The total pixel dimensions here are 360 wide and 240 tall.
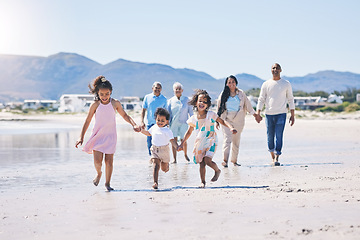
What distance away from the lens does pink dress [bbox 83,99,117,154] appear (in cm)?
701

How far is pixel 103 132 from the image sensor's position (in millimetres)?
7031

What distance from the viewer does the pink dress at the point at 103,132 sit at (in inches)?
276

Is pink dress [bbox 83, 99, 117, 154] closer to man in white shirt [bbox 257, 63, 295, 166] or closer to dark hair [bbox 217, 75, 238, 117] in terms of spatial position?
dark hair [bbox 217, 75, 238, 117]

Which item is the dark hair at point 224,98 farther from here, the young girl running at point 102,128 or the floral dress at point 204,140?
the young girl running at point 102,128

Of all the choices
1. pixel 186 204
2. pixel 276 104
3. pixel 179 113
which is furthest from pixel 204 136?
pixel 179 113

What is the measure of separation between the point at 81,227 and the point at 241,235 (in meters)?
1.46

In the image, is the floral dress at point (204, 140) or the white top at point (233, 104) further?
the white top at point (233, 104)

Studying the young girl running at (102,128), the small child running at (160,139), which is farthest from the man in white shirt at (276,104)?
the young girl running at (102,128)

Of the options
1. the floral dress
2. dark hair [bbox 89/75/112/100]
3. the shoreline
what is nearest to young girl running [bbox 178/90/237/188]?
the floral dress

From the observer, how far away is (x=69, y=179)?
27.3ft

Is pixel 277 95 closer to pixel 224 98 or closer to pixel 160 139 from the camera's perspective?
pixel 224 98

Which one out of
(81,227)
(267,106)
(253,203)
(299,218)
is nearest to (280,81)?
(267,106)

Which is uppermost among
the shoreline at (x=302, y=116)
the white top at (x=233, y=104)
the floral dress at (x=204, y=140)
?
the white top at (x=233, y=104)

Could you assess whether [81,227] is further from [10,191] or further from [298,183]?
[298,183]
